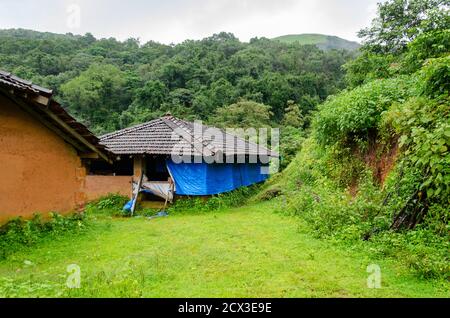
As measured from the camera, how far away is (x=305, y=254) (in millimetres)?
7039

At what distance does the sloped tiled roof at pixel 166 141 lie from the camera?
14.3 metres

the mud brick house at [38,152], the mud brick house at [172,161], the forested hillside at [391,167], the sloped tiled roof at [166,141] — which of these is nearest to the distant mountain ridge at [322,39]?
the forested hillside at [391,167]

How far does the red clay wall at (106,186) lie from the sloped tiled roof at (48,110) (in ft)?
17.1

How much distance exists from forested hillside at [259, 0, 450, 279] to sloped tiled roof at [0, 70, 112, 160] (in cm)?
641

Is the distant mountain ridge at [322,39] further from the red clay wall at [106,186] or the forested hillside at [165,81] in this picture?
the red clay wall at [106,186]

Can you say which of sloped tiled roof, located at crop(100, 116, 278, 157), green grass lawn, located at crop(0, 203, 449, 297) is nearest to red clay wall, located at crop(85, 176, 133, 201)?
sloped tiled roof, located at crop(100, 116, 278, 157)

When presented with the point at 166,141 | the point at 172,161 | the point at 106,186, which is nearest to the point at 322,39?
the point at 166,141

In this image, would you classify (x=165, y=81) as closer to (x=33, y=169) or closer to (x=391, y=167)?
(x=33, y=169)

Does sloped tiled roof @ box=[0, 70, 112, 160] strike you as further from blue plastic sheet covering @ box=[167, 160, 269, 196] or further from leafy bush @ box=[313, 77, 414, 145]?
leafy bush @ box=[313, 77, 414, 145]

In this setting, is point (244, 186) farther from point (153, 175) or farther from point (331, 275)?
point (331, 275)

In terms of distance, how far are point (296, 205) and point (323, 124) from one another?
309 cm

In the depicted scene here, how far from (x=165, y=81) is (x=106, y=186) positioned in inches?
1099

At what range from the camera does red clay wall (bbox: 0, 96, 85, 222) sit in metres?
8.26

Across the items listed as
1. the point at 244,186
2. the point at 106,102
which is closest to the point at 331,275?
the point at 244,186
